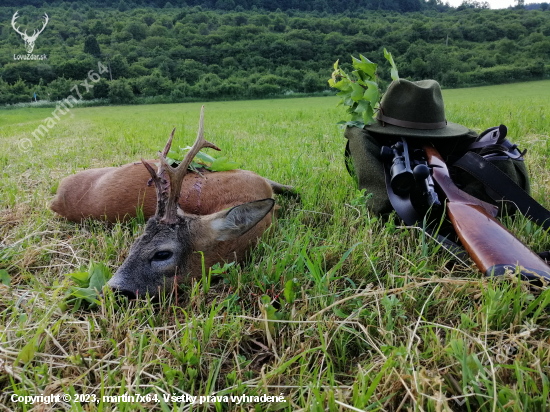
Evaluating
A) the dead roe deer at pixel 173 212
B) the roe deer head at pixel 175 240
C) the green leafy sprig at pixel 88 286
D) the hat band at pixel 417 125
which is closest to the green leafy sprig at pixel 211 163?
the dead roe deer at pixel 173 212

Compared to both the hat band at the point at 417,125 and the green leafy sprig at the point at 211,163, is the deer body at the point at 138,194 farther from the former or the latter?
the hat band at the point at 417,125

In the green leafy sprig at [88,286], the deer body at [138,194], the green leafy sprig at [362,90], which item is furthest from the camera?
the green leafy sprig at [362,90]

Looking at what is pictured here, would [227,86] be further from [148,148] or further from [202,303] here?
[202,303]

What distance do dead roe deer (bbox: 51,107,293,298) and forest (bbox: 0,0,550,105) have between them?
2745 cm

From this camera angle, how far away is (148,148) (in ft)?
21.2

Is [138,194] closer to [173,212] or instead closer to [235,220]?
[173,212]

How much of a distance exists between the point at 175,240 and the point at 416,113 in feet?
7.70

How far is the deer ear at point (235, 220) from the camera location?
2.22 meters

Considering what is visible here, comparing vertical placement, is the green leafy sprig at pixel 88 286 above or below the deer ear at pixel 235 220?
below

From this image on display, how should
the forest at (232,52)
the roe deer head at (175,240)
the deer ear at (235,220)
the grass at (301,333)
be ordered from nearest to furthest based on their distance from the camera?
the grass at (301,333), the roe deer head at (175,240), the deer ear at (235,220), the forest at (232,52)

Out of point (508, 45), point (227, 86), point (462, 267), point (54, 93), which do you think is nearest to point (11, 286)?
point (462, 267)

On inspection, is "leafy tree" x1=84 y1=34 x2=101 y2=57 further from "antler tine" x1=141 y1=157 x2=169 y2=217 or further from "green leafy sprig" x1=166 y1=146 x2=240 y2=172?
"antler tine" x1=141 y1=157 x2=169 y2=217

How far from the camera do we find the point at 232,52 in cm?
7244

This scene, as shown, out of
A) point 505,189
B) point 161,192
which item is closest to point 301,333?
point 161,192
